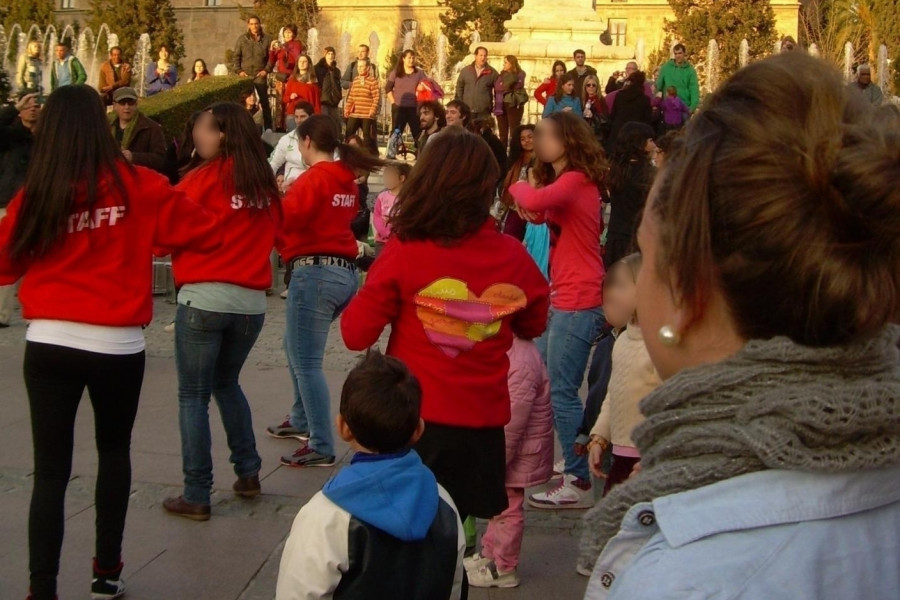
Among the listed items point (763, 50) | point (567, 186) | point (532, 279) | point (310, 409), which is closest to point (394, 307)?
point (532, 279)

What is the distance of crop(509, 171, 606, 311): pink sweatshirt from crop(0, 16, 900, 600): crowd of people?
0.06 feet

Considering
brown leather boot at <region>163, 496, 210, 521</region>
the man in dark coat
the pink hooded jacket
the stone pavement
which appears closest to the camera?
the stone pavement

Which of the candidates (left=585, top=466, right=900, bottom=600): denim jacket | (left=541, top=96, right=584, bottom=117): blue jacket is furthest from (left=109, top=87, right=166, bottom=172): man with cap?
(left=585, top=466, right=900, bottom=600): denim jacket

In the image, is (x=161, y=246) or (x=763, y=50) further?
(x=763, y=50)

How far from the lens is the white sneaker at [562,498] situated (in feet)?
19.4

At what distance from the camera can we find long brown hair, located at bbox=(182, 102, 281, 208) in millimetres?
5395

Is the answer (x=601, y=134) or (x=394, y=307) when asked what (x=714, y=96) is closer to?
(x=394, y=307)

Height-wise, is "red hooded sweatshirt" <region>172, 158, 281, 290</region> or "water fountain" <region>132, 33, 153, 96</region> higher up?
"water fountain" <region>132, 33, 153, 96</region>

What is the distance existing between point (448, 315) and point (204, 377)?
1.67m

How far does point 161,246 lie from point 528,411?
1.71 metres

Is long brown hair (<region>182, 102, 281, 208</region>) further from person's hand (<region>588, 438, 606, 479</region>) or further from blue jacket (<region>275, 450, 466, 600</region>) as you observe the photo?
blue jacket (<region>275, 450, 466, 600</region>)

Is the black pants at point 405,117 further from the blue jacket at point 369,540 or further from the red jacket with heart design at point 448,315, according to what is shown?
the blue jacket at point 369,540

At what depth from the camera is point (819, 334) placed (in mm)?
1350

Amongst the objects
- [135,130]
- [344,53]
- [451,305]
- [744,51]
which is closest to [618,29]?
[744,51]
